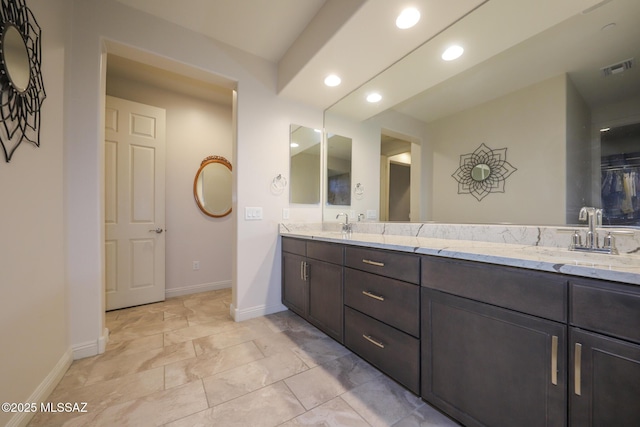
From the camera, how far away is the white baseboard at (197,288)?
3.05 metres

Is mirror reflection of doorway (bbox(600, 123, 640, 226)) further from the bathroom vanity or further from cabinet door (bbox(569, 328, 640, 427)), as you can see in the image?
cabinet door (bbox(569, 328, 640, 427))

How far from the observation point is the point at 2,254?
103 centimetres

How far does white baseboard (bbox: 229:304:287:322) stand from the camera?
232 cm

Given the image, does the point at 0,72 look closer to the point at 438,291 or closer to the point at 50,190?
the point at 50,190

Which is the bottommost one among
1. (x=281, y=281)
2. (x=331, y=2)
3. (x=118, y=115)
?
(x=281, y=281)

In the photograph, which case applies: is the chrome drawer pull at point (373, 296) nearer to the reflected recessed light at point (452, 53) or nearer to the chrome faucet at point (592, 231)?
the chrome faucet at point (592, 231)

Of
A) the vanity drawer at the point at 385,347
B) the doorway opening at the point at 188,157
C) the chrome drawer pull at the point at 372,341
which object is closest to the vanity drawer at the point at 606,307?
the vanity drawer at the point at 385,347

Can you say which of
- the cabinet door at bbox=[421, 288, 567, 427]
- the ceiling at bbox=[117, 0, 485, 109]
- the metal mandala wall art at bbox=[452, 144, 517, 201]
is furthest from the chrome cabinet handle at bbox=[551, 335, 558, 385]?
the ceiling at bbox=[117, 0, 485, 109]

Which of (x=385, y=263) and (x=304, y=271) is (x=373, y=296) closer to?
(x=385, y=263)

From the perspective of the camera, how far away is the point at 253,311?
94.8 inches

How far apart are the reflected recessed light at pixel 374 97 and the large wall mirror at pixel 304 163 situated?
68 cm

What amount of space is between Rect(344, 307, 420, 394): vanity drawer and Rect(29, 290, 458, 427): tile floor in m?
0.12

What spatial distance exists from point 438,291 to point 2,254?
76.8 inches

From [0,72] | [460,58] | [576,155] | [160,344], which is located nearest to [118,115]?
[0,72]
